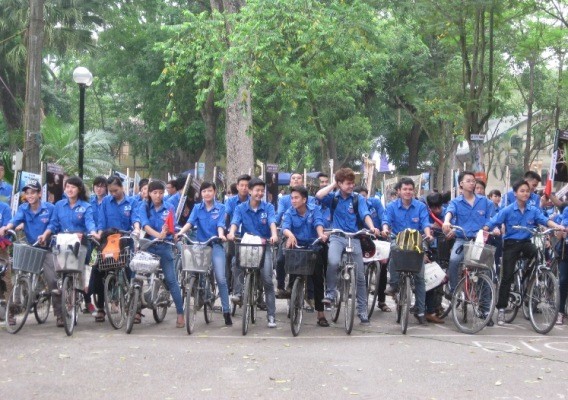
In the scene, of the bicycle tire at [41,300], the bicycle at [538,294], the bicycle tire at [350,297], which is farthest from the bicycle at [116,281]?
the bicycle at [538,294]

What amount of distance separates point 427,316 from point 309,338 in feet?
7.19

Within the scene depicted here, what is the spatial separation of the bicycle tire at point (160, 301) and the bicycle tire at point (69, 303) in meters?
0.97

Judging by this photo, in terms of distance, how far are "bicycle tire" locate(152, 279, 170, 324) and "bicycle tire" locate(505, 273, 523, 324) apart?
4318mm

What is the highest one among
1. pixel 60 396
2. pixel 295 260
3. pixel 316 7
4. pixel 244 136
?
pixel 316 7

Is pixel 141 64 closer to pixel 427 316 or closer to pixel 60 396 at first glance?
pixel 427 316

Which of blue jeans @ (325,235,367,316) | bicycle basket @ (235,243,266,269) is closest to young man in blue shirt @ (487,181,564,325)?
blue jeans @ (325,235,367,316)

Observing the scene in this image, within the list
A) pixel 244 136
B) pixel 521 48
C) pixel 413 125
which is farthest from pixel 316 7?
pixel 413 125

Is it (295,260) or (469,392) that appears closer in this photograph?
(469,392)

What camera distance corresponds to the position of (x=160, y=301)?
40.5ft

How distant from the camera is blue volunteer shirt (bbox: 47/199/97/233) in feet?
39.5

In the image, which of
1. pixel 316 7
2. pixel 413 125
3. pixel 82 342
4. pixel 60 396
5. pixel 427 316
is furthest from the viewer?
pixel 413 125

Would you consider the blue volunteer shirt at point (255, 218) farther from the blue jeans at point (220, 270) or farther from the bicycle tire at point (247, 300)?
the bicycle tire at point (247, 300)

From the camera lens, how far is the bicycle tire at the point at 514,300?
12.6 meters

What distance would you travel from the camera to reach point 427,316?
12922 millimetres
